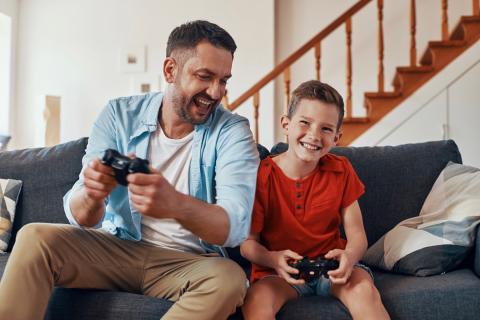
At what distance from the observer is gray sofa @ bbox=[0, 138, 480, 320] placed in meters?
1.42

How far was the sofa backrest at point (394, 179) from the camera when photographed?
78.0 inches

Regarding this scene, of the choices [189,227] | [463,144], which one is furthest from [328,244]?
[463,144]

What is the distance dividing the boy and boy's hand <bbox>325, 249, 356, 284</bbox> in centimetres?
4

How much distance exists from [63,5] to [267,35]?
1.96 m

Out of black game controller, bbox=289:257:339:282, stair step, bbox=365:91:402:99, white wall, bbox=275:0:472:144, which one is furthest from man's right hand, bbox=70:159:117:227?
white wall, bbox=275:0:472:144

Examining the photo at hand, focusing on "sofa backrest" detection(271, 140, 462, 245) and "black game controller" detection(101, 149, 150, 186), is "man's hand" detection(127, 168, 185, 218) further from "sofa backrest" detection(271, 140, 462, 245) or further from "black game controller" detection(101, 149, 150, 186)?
"sofa backrest" detection(271, 140, 462, 245)

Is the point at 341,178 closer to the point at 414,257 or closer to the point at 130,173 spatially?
Result: the point at 414,257

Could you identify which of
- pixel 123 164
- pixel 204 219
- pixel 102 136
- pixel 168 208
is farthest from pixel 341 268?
pixel 102 136

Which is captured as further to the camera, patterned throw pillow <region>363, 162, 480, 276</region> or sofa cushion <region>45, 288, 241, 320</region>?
patterned throw pillow <region>363, 162, 480, 276</region>

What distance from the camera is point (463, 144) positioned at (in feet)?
14.2

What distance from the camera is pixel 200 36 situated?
61.4 inches

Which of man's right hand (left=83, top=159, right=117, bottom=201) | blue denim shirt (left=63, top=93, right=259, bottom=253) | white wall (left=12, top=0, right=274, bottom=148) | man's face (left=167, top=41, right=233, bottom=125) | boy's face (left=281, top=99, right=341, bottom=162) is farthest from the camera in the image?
white wall (left=12, top=0, right=274, bottom=148)

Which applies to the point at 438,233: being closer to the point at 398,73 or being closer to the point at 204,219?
the point at 204,219

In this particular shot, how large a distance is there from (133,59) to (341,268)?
4.06 meters
